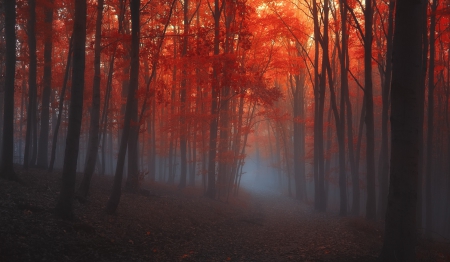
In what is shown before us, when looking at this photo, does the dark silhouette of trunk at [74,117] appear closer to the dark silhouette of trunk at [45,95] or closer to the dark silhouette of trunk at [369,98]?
the dark silhouette of trunk at [45,95]

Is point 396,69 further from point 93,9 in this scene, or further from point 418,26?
point 93,9

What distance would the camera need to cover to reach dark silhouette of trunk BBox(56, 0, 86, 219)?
29.4 ft

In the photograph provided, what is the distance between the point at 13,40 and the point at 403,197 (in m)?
12.3

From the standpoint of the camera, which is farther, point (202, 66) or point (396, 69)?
point (202, 66)

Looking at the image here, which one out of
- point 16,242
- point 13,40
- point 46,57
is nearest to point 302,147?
point 46,57

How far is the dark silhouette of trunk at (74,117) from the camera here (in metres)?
8.97

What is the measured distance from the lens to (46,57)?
18703 mm

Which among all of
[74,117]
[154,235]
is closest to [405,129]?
[154,235]

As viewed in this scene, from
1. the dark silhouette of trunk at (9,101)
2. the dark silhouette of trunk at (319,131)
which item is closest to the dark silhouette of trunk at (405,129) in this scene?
the dark silhouette of trunk at (9,101)

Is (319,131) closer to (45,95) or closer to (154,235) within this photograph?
(154,235)

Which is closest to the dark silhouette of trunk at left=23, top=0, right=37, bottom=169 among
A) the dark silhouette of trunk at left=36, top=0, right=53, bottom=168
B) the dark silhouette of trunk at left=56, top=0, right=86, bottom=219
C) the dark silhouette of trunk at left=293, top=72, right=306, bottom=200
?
the dark silhouette of trunk at left=36, top=0, right=53, bottom=168

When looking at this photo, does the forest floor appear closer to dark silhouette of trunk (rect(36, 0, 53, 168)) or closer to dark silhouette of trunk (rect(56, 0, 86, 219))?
dark silhouette of trunk (rect(56, 0, 86, 219))

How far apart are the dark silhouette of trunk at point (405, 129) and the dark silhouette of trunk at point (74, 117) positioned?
724 cm

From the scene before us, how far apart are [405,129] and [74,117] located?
751cm
